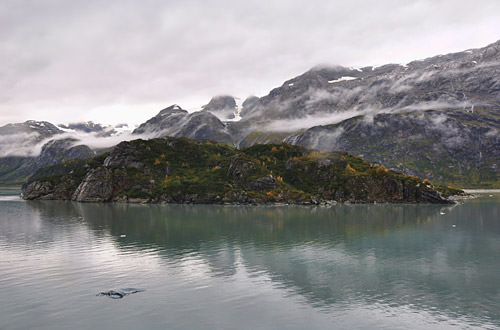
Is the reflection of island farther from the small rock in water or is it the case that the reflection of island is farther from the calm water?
the small rock in water

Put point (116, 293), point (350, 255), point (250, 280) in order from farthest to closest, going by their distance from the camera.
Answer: point (350, 255)
point (250, 280)
point (116, 293)

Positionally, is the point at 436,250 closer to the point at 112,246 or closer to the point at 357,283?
the point at 357,283

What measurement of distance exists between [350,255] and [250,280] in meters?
30.3

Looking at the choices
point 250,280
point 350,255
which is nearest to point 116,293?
point 250,280

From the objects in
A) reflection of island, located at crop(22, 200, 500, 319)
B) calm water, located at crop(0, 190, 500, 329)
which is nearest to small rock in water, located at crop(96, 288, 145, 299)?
calm water, located at crop(0, 190, 500, 329)

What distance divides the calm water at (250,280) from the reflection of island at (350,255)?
0.88 feet

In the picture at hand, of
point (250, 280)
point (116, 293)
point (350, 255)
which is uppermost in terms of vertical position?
point (116, 293)

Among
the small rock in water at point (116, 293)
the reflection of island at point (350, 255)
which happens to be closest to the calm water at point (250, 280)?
the reflection of island at point (350, 255)

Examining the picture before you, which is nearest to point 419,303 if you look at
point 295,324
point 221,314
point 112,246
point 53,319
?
point 295,324

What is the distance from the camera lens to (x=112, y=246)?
86.3 m

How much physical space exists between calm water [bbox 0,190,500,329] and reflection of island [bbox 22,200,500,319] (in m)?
0.27

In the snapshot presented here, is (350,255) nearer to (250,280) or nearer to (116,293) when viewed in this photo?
(250,280)

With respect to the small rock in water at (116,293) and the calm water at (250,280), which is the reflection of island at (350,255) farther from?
the small rock in water at (116,293)

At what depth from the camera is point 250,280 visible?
57.4 meters
